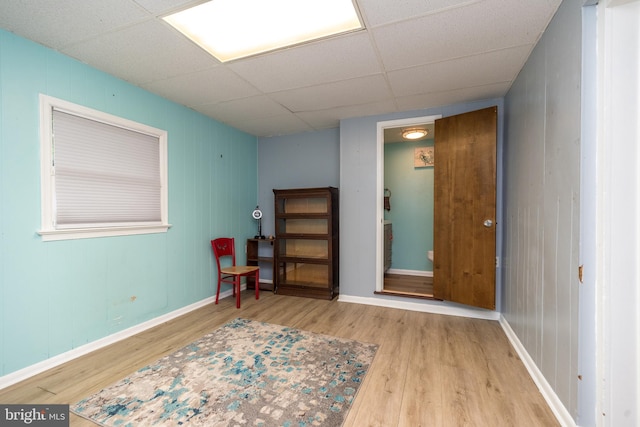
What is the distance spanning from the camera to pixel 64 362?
1.99 metres

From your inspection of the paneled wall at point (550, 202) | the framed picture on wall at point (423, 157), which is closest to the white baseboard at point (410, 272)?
the framed picture on wall at point (423, 157)

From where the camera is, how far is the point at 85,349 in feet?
7.00

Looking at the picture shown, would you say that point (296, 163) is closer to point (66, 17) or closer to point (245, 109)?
point (245, 109)

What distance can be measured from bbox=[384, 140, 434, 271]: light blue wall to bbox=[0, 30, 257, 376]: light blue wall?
3027 mm

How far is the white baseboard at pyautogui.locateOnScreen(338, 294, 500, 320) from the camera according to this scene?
2.84 m

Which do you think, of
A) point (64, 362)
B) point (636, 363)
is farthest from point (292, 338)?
point (636, 363)

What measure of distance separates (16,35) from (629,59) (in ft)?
11.4

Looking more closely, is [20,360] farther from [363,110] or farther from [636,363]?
[363,110]

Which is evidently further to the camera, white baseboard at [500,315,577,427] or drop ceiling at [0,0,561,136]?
drop ceiling at [0,0,561,136]

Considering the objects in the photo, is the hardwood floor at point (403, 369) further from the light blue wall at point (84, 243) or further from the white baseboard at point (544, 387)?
the light blue wall at point (84, 243)

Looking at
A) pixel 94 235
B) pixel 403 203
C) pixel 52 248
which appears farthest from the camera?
pixel 403 203

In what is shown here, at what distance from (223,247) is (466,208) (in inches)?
116

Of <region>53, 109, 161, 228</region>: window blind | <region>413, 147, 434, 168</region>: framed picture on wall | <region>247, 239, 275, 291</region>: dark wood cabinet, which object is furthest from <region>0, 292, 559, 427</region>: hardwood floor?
<region>413, 147, 434, 168</region>: framed picture on wall

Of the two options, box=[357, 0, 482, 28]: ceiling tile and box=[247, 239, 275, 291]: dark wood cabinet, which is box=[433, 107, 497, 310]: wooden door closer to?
box=[357, 0, 482, 28]: ceiling tile
